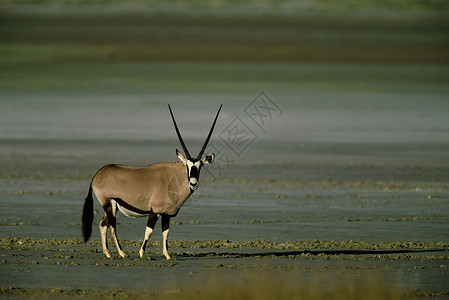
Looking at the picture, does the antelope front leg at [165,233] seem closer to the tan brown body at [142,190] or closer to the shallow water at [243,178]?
the tan brown body at [142,190]

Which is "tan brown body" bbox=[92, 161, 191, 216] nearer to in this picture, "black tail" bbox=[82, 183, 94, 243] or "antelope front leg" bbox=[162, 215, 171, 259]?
"antelope front leg" bbox=[162, 215, 171, 259]

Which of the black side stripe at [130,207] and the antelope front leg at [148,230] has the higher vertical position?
the black side stripe at [130,207]

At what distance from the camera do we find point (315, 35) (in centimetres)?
7256

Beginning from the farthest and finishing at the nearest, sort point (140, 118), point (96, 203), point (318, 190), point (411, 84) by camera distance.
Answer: point (411, 84), point (140, 118), point (318, 190), point (96, 203)

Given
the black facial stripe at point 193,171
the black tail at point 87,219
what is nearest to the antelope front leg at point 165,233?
the black facial stripe at point 193,171

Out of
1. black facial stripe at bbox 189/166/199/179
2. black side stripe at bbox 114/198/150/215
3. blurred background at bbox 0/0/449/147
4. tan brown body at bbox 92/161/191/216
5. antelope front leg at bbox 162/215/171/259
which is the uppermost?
blurred background at bbox 0/0/449/147

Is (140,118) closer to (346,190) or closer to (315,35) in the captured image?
(346,190)

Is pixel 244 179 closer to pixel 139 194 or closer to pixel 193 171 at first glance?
pixel 139 194

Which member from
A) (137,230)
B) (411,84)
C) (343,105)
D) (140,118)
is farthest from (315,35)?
(137,230)

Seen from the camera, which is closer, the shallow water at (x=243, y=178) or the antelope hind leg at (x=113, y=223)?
the shallow water at (x=243, y=178)

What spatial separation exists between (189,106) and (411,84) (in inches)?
580

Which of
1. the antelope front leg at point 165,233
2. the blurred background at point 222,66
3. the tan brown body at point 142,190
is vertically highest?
the blurred background at point 222,66

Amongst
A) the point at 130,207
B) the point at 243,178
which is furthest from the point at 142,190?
the point at 243,178

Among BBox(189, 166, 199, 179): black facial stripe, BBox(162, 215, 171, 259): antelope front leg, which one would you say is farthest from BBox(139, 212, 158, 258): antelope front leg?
BBox(189, 166, 199, 179): black facial stripe
